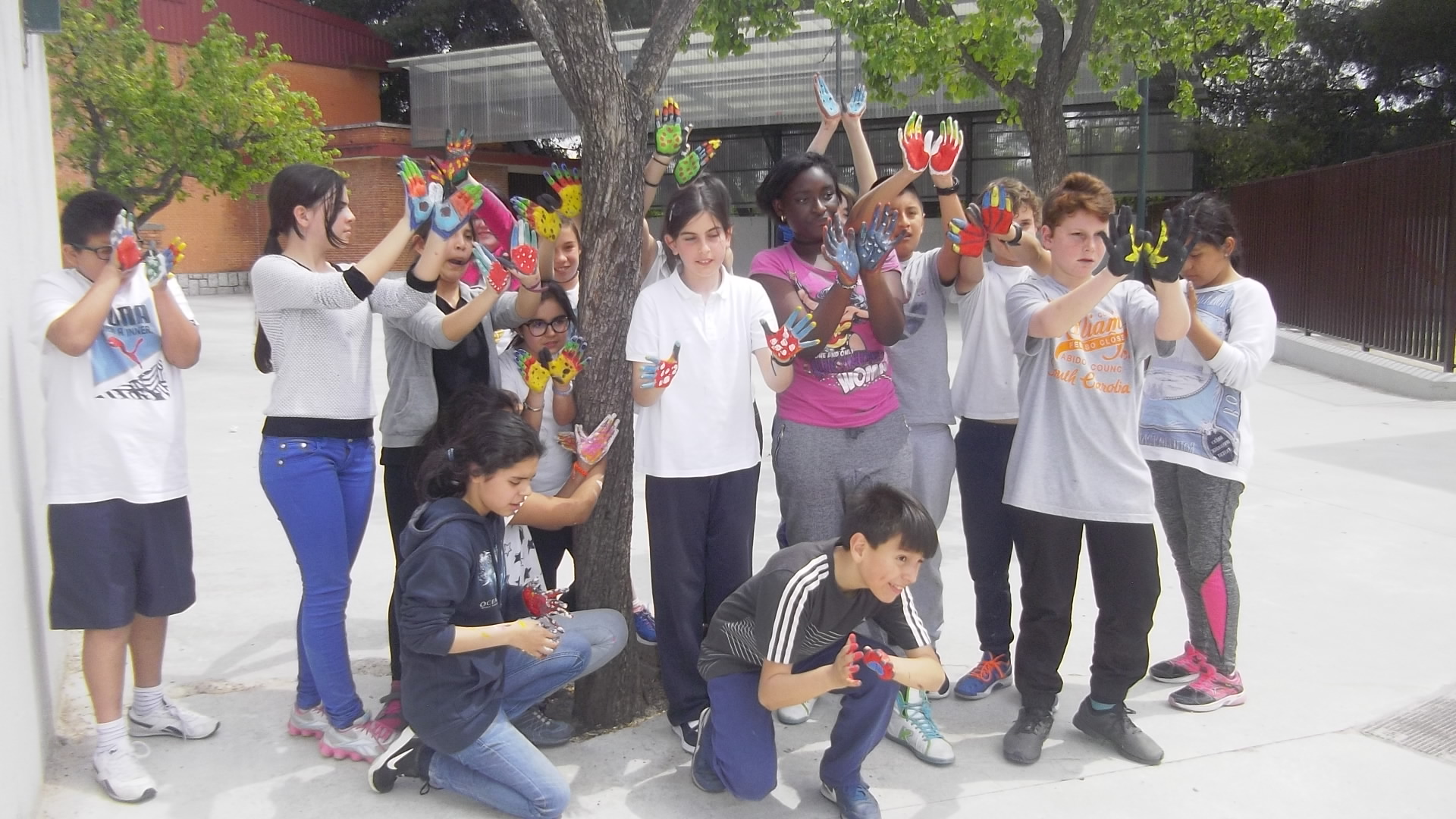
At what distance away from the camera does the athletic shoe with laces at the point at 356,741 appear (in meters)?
2.94

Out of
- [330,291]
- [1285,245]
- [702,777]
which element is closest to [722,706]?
[702,777]

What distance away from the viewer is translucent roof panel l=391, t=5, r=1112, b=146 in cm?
1742

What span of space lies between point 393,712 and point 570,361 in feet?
3.59

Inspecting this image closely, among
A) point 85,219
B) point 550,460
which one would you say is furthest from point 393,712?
point 85,219

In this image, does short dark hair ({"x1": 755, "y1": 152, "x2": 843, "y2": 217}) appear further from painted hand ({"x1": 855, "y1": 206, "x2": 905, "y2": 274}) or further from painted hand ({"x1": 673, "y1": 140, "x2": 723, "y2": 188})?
painted hand ({"x1": 855, "y1": 206, "x2": 905, "y2": 274})

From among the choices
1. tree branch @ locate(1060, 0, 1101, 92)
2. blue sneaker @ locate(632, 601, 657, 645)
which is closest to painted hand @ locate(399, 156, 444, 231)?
blue sneaker @ locate(632, 601, 657, 645)

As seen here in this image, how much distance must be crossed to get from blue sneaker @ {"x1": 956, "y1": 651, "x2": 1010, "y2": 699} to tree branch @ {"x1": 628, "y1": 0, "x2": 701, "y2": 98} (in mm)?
1976

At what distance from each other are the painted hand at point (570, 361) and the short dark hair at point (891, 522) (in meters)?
0.93

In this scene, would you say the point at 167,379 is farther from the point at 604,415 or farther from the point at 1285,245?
the point at 1285,245

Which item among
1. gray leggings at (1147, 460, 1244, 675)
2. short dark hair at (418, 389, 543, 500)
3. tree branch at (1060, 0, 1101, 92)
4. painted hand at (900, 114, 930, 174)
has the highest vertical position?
tree branch at (1060, 0, 1101, 92)

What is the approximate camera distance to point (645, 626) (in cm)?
366

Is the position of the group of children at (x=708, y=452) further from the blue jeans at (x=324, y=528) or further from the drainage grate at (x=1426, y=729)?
the drainage grate at (x=1426, y=729)

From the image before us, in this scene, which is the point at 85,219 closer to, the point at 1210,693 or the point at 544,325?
the point at 544,325

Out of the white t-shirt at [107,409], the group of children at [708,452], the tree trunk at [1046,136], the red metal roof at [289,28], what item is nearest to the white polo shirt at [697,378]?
the group of children at [708,452]
